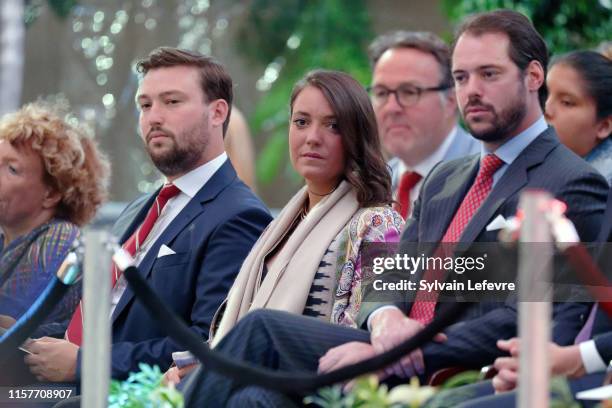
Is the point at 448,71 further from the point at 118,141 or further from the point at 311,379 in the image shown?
the point at 118,141

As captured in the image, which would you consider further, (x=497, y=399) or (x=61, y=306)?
(x=61, y=306)

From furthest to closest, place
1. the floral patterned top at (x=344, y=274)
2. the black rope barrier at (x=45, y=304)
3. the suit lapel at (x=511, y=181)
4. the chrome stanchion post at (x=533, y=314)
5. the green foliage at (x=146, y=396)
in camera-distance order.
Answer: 1. the floral patterned top at (x=344, y=274)
2. the suit lapel at (x=511, y=181)
3. the black rope barrier at (x=45, y=304)
4. the green foliage at (x=146, y=396)
5. the chrome stanchion post at (x=533, y=314)

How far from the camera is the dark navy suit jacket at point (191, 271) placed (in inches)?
213

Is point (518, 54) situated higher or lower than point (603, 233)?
higher

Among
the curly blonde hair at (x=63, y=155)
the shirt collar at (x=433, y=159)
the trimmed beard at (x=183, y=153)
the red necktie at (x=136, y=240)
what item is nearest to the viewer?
the red necktie at (x=136, y=240)

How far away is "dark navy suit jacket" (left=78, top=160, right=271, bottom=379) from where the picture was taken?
17.8 feet

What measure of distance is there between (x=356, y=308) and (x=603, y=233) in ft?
3.32

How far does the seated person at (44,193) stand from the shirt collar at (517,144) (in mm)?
2098

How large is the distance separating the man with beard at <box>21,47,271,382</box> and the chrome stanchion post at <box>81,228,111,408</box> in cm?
165

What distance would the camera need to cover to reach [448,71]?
7.47 metres

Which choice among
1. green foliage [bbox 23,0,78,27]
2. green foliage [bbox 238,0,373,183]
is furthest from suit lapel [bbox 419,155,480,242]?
green foliage [bbox 23,0,78,27]

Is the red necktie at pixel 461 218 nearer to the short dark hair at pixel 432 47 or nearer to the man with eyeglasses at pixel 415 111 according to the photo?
the man with eyeglasses at pixel 415 111

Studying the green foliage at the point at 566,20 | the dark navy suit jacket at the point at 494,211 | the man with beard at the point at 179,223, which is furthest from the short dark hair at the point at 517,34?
the green foliage at the point at 566,20

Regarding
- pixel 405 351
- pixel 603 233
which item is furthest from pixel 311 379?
pixel 603 233
